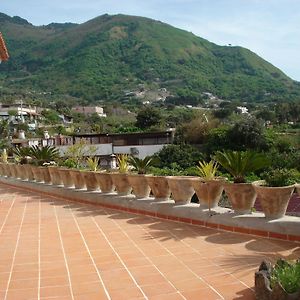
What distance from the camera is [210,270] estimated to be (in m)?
4.46

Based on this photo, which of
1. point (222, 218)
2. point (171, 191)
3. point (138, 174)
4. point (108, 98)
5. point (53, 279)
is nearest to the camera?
point (53, 279)

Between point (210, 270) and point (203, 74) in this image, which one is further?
point (203, 74)

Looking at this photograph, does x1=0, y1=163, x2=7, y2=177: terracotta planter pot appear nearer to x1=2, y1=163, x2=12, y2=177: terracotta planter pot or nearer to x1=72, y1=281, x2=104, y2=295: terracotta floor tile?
x1=2, y1=163, x2=12, y2=177: terracotta planter pot

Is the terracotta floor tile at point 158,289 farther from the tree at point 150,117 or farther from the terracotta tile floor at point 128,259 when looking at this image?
the tree at point 150,117

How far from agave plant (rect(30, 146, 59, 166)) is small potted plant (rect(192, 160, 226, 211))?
7964mm

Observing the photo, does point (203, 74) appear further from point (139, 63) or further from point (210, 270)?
point (210, 270)

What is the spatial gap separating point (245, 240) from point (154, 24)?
154 m

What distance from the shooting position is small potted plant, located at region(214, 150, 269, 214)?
19.9 ft

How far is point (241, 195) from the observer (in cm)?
610

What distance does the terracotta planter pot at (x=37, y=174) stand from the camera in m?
13.4

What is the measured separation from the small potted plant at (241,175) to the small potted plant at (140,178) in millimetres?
2135

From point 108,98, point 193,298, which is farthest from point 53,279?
point 108,98

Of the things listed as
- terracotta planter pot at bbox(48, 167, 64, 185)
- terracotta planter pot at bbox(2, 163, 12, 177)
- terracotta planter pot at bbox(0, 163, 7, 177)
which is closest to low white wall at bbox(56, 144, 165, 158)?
terracotta planter pot at bbox(0, 163, 7, 177)

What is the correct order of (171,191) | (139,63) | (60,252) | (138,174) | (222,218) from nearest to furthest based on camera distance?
(60,252)
(222,218)
(171,191)
(138,174)
(139,63)
